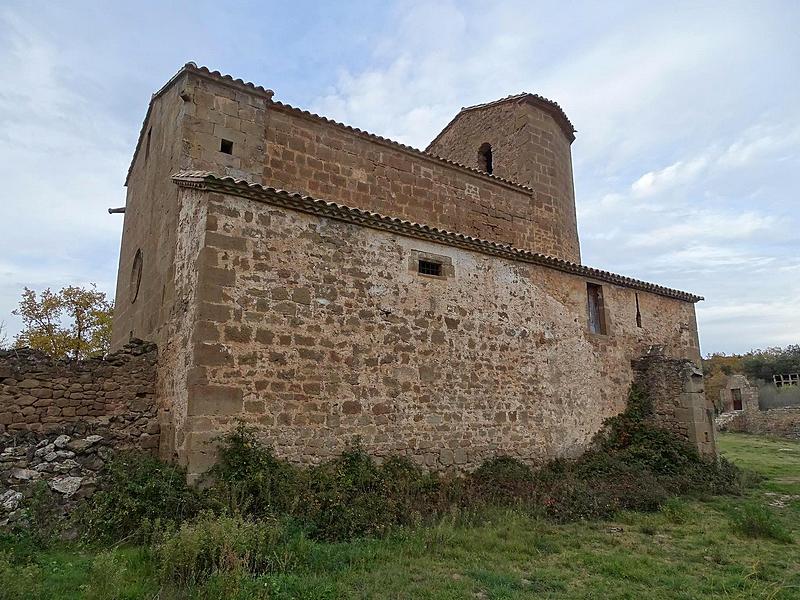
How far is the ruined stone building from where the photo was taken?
7.88 meters

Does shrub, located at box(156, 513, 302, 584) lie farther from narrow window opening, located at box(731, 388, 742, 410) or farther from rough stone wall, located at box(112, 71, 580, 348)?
narrow window opening, located at box(731, 388, 742, 410)

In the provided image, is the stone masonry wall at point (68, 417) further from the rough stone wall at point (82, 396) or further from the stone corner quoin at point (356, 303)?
the stone corner quoin at point (356, 303)

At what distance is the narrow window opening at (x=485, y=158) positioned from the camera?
16.5 m

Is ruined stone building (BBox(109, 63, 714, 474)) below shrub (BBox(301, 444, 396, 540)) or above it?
above

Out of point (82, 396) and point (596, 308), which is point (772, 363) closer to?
point (596, 308)

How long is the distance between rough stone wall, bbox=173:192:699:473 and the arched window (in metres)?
5.58

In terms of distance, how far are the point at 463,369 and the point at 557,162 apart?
8.63 meters

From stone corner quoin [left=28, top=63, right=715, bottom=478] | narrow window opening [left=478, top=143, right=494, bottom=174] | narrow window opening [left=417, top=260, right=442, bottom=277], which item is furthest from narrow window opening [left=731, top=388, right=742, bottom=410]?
narrow window opening [left=417, top=260, right=442, bottom=277]

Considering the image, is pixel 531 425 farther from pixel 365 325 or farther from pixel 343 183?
pixel 343 183

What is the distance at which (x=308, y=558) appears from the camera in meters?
5.72

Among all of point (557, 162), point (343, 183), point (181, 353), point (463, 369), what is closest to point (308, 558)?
point (181, 353)

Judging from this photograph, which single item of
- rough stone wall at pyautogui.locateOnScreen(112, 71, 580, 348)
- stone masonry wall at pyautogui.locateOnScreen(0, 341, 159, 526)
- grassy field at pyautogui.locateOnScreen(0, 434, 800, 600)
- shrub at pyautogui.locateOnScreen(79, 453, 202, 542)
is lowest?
grassy field at pyautogui.locateOnScreen(0, 434, 800, 600)

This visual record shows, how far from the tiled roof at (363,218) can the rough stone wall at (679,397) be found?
2316mm

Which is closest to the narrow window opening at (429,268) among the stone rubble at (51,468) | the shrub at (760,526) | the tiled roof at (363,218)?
the tiled roof at (363,218)
